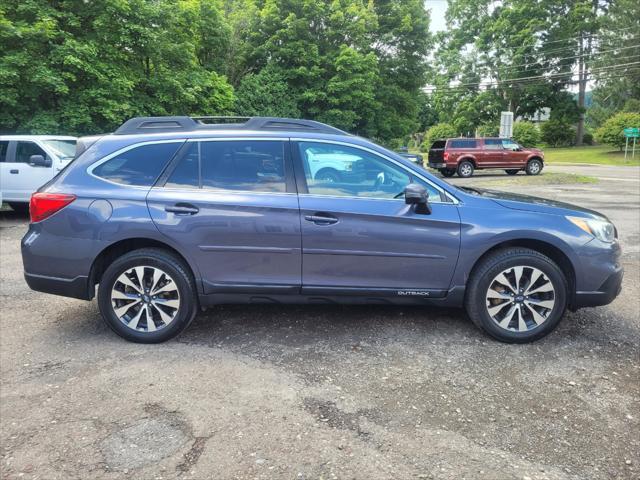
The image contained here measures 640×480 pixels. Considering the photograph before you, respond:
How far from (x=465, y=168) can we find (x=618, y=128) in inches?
1030

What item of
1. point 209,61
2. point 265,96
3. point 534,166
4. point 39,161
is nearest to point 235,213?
point 39,161

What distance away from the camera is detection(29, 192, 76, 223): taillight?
3799 mm

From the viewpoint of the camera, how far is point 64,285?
385 cm

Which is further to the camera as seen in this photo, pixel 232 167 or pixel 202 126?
pixel 202 126

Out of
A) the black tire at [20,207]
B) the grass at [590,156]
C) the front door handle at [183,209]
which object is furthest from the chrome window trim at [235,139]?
the grass at [590,156]

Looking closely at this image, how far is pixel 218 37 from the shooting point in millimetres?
20734

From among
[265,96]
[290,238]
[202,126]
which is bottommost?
[290,238]

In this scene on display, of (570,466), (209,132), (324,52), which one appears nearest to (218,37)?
(324,52)

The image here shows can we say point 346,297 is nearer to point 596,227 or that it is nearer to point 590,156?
point 596,227

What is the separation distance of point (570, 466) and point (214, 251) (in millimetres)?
2692

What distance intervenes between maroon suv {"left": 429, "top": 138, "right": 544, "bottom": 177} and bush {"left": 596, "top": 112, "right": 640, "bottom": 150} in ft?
76.2

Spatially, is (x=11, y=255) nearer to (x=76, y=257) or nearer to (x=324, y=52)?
Result: (x=76, y=257)

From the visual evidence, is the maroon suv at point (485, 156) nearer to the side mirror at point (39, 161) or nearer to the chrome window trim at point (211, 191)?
the side mirror at point (39, 161)

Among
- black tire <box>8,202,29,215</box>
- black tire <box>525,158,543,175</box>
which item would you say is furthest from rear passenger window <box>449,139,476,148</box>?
black tire <box>8,202,29,215</box>
